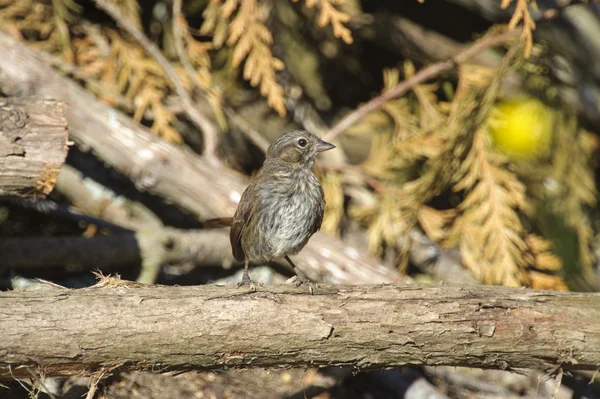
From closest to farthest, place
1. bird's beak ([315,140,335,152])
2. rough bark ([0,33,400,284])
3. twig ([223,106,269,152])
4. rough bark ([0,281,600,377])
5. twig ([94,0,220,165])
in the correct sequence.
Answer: rough bark ([0,281,600,377]), bird's beak ([315,140,335,152]), rough bark ([0,33,400,284]), twig ([94,0,220,165]), twig ([223,106,269,152])

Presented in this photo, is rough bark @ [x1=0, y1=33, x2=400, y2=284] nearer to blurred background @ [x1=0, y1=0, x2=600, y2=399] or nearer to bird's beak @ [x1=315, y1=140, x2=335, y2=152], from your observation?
blurred background @ [x1=0, y1=0, x2=600, y2=399]

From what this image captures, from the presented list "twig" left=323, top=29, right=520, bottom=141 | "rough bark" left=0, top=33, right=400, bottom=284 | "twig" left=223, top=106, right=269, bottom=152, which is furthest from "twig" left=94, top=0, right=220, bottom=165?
"twig" left=323, top=29, right=520, bottom=141

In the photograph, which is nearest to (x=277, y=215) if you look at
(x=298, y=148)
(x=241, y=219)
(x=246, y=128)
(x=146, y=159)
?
(x=241, y=219)

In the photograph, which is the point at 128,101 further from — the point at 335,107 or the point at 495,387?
the point at 495,387

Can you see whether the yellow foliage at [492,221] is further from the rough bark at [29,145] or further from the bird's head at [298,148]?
the rough bark at [29,145]

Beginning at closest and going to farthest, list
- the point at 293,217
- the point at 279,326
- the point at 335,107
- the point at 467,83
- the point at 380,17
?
the point at 279,326, the point at 293,217, the point at 467,83, the point at 380,17, the point at 335,107

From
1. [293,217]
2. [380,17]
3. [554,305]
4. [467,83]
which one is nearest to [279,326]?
[293,217]

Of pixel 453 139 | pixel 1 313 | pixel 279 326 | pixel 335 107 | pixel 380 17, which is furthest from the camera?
pixel 335 107
